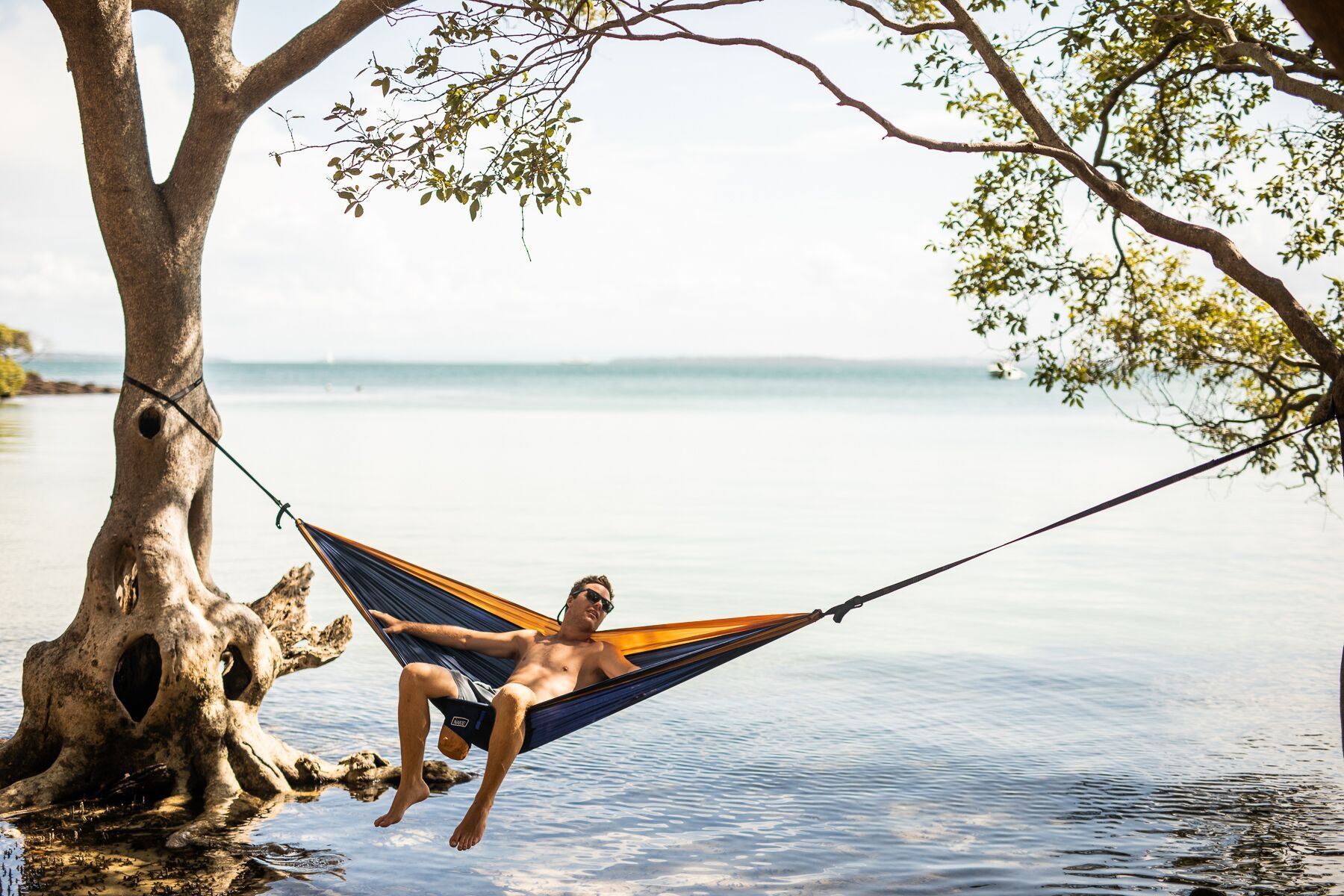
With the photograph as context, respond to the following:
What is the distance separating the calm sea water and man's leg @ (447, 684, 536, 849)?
50 centimetres

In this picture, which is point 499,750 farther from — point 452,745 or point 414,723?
point 414,723

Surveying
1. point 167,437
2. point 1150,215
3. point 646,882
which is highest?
point 1150,215

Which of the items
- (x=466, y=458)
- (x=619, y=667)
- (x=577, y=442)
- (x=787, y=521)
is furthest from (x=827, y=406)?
(x=619, y=667)

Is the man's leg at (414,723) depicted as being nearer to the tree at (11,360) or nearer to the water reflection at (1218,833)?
the water reflection at (1218,833)

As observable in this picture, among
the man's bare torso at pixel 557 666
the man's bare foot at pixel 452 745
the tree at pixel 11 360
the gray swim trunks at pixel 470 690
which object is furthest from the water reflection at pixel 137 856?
the tree at pixel 11 360

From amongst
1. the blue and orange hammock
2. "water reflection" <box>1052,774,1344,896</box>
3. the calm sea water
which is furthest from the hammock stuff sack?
"water reflection" <box>1052,774,1344,896</box>

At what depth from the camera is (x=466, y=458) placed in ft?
60.7

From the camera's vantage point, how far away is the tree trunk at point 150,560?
3.89m

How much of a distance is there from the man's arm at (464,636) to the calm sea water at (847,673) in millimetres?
650

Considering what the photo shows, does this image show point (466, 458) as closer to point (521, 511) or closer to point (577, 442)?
point (577, 442)

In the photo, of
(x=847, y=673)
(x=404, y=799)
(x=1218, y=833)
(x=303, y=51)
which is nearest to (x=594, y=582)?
(x=404, y=799)

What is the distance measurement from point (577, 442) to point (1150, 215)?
62.0 feet

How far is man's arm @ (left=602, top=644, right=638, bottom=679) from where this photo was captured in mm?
3922

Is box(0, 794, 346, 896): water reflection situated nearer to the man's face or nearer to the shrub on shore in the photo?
the man's face
